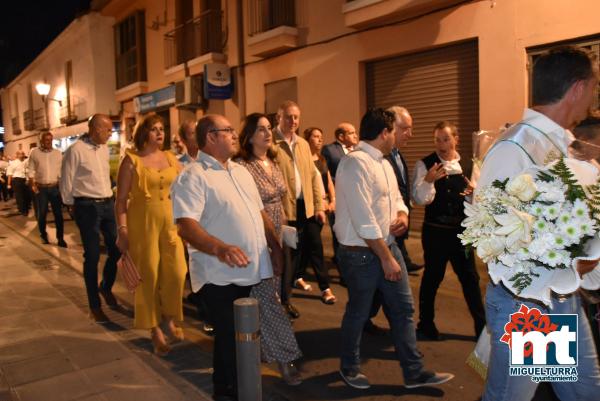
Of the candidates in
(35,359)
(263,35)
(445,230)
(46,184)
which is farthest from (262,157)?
(263,35)

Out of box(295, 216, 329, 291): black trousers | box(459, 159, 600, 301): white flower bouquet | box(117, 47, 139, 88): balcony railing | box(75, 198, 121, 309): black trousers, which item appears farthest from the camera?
box(117, 47, 139, 88): balcony railing

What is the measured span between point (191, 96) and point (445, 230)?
41.1 ft

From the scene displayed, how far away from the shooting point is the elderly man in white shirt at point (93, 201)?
17.6ft

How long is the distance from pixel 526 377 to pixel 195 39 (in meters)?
15.7

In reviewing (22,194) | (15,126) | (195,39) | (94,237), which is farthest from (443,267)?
(15,126)

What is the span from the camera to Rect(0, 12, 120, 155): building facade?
23.2 meters

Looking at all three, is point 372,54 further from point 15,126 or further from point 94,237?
point 15,126

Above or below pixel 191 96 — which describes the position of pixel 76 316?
below

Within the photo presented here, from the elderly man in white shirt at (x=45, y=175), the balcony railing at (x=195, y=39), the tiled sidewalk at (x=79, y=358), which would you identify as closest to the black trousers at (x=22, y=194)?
the elderly man in white shirt at (x=45, y=175)

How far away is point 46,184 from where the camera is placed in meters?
10.4

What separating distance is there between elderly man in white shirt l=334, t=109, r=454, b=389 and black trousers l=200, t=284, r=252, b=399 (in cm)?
74

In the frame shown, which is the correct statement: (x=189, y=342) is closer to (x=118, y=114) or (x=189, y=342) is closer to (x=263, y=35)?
(x=263, y=35)

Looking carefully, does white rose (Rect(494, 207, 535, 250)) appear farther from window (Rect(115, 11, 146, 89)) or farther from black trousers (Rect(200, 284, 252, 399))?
window (Rect(115, 11, 146, 89))

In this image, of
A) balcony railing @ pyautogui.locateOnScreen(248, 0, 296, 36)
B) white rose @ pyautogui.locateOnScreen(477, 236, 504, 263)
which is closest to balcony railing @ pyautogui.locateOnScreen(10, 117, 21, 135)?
balcony railing @ pyautogui.locateOnScreen(248, 0, 296, 36)
